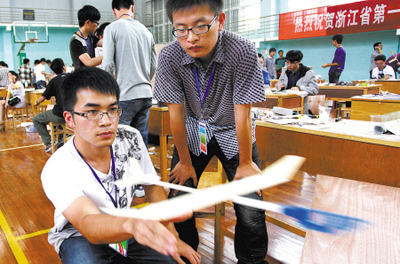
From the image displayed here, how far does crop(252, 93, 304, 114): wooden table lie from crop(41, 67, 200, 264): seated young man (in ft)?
9.74

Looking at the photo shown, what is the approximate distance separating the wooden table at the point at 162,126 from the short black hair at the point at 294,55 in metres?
2.39

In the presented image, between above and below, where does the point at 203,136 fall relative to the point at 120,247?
above

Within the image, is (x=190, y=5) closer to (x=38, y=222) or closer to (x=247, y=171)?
(x=247, y=171)

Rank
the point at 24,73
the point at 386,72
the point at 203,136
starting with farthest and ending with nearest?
1. the point at 24,73
2. the point at 386,72
3. the point at 203,136

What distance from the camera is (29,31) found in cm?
1393

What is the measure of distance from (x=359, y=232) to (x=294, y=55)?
12.6 feet

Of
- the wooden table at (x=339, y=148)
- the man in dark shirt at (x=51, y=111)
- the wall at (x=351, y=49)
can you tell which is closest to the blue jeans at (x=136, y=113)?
the wooden table at (x=339, y=148)

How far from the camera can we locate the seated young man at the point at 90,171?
3.32 ft

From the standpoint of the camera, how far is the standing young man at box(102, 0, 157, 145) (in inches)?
95.2

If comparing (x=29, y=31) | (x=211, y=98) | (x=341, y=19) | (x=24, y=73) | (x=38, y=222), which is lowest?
(x=38, y=222)

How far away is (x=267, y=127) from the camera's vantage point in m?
2.20

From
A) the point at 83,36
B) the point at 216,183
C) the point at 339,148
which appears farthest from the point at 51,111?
the point at 339,148

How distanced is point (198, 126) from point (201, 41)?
18.3 inches

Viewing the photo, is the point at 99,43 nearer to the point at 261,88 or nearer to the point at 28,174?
the point at 28,174
